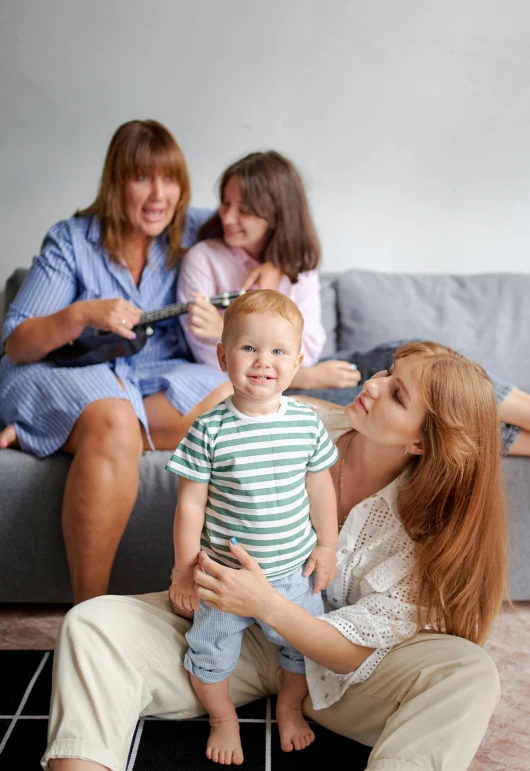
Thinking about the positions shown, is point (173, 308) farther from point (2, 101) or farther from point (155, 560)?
point (2, 101)

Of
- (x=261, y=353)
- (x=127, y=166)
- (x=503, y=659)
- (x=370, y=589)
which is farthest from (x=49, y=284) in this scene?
(x=503, y=659)

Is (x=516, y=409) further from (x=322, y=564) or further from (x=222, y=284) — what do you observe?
(x=222, y=284)

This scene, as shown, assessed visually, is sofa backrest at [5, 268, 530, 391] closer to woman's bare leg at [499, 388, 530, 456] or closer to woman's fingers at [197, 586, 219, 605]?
woman's bare leg at [499, 388, 530, 456]

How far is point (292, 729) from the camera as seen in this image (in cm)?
126

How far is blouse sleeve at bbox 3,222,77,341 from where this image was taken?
1.83 m

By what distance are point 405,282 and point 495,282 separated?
→ 0.95ft

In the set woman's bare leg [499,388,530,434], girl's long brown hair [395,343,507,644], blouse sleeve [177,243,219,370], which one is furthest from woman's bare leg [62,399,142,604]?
woman's bare leg [499,388,530,434]

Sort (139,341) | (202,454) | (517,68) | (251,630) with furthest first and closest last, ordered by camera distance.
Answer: (517,68)
(139,341)
(251,630)
(202,454)

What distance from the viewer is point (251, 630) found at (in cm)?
133

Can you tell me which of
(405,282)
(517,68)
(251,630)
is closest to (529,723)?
(251,630)

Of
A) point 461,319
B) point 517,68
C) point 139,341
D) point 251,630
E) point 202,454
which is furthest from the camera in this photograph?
point 517,68

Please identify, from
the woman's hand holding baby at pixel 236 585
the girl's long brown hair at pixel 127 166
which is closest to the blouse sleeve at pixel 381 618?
the woman's hand holding baby at pixel 236 585

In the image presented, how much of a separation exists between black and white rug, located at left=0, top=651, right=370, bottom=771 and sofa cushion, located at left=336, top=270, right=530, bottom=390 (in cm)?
116

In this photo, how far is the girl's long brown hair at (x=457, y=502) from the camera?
1.19 m
